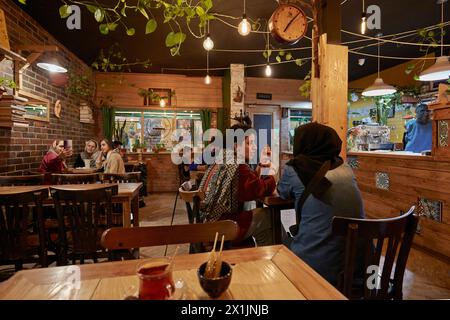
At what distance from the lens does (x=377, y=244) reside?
121 centimetres

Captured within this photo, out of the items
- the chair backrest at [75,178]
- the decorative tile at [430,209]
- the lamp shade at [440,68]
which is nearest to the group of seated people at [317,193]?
the chair backrest at [75,178]

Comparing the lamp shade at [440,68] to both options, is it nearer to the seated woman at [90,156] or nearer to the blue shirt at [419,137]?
the blue shirt at [419,137]

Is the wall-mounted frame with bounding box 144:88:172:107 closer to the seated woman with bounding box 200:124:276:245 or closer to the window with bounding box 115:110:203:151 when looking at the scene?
the window with bounding box 115:110:203:151

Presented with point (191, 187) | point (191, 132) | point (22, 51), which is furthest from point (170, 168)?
point (191, 187)

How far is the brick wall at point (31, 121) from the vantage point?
11.1ft

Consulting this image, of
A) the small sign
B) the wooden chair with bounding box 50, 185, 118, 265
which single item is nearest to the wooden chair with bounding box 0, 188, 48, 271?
the wooden chair with bounding box 50, 185, 118, 265

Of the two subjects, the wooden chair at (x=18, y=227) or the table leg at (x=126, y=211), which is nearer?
the wooden chair at (x=18, y=227)

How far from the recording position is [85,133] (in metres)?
6.25

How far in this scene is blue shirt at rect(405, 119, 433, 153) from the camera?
4.28m

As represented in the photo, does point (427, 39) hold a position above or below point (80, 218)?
above

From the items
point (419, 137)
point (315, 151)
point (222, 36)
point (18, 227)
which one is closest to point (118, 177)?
point (18, 227)

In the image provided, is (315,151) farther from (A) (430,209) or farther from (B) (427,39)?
(B) (427,39)

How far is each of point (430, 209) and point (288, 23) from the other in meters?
2.52

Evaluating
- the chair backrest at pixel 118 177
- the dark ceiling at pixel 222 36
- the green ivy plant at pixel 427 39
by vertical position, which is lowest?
the chair backrest at pixel 118 177
